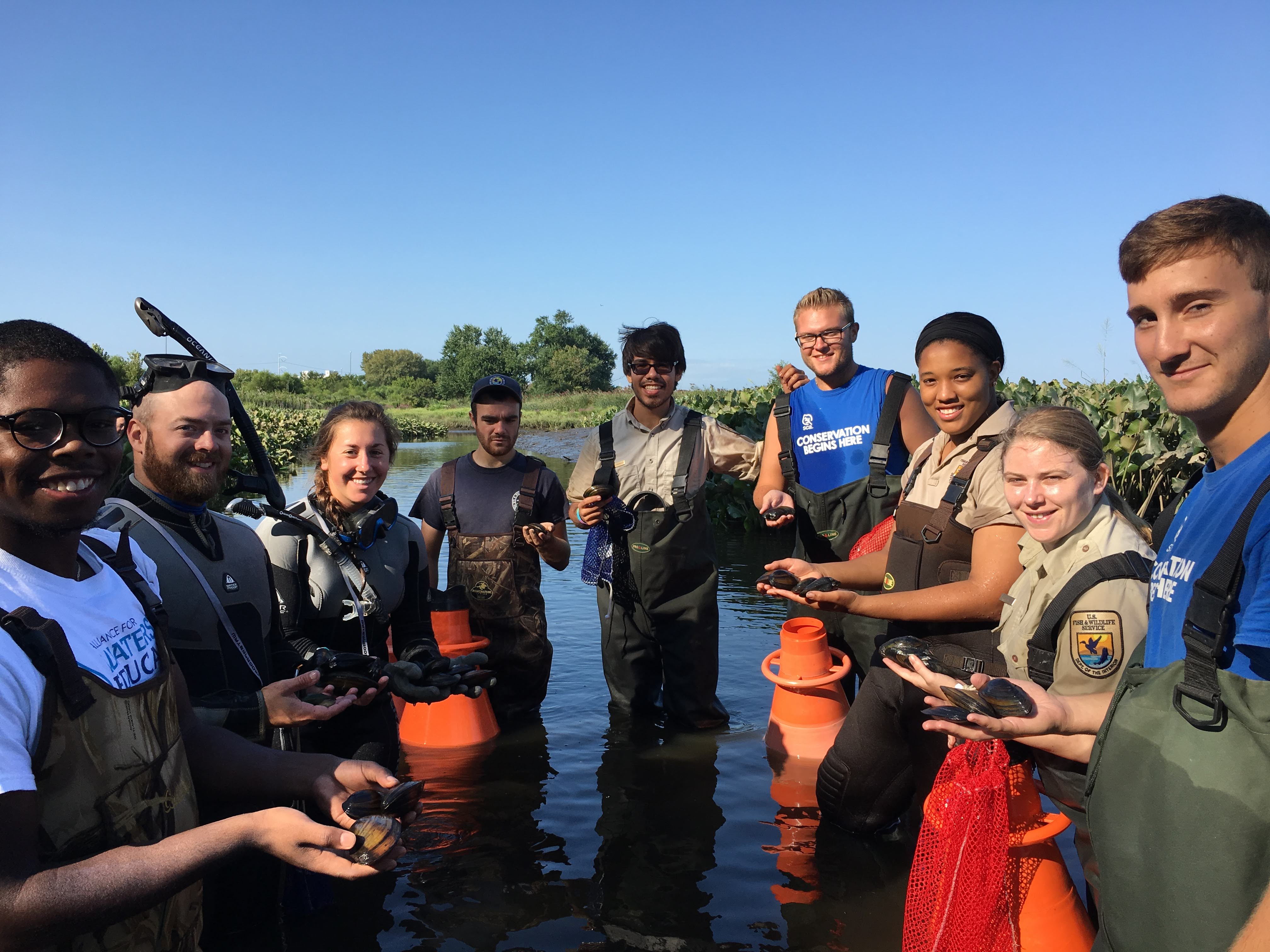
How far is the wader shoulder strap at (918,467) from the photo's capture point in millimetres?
3787

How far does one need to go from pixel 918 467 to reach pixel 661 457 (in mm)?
1729

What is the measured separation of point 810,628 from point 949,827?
1.89 meters

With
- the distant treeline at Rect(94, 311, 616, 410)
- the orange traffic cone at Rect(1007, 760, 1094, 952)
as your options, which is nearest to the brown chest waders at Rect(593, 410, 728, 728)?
the orange traffic cone at Rect(1007, 760, 1094, 952)

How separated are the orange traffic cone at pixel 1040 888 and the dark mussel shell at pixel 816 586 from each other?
1.04m

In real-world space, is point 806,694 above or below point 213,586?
below

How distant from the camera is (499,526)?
521 centimetres

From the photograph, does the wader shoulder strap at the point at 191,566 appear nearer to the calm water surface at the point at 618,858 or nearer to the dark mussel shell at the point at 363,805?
the dark mussel shell at the point at 363,805

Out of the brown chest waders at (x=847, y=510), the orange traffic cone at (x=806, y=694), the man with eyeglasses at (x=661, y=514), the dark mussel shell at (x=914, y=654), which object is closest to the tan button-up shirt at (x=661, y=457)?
the man with eyeglasses at (x=661, y=514)


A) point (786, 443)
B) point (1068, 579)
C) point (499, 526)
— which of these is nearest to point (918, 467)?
point (786, 443)

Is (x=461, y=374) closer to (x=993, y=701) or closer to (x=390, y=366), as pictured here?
(x=390, y=366)

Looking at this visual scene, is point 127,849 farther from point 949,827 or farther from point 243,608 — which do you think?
point 949,827

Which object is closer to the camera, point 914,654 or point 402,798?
point 402,798

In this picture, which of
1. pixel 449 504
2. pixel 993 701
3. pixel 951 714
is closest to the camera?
pixel 993 701

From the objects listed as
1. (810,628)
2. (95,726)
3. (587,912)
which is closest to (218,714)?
(95,726)
